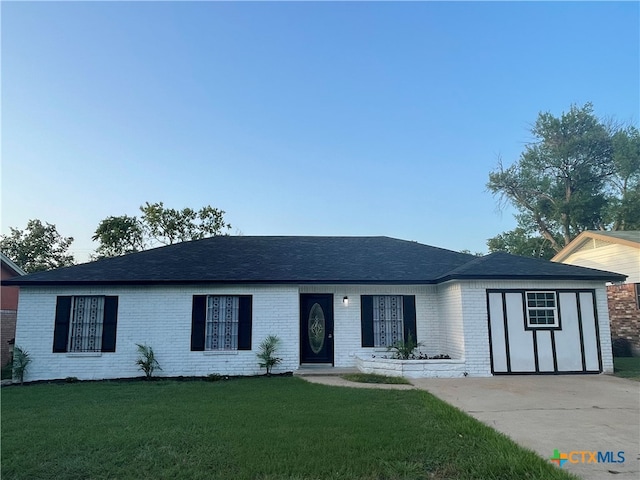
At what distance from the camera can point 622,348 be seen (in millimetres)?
15508

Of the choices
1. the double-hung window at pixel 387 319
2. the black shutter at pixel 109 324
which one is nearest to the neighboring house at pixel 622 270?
the double-hung window at pixel 387 319

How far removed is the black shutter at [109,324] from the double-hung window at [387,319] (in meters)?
7.07

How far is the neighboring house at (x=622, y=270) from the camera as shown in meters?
15.1

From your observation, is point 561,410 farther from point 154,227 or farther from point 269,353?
point 154,227

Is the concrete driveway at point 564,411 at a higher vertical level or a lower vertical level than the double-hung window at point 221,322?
lower

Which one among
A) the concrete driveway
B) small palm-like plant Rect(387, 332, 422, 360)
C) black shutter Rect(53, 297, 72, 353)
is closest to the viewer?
the concrete driveway

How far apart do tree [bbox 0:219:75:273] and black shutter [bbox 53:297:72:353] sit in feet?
75.4

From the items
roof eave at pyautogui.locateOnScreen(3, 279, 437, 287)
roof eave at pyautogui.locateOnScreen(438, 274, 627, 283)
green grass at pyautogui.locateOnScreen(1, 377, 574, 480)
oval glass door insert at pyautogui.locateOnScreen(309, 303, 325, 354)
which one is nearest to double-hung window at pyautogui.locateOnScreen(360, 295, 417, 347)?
roof eave at pyautogui.locateOnScreen(3, 279, 437, 287)

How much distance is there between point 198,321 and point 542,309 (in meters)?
9.40

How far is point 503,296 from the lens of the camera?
35.3 ft

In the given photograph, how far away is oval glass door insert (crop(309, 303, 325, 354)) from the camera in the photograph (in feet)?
40.0

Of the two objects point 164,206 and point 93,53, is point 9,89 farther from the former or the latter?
point 164,206

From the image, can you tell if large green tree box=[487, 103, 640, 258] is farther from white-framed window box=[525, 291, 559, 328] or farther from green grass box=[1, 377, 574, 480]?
green grass box=[1, 377, 574, 480]

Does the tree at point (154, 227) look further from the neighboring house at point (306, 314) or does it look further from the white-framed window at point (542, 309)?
the white-framed window at point (542, 309)
